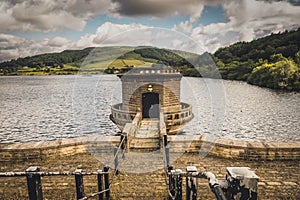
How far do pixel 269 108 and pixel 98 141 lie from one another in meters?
29.2

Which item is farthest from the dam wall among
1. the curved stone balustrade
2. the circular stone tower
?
the curved stone balustrade

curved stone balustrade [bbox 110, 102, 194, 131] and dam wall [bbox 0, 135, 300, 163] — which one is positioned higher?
dam wall [bbox 0, 135, 300, 163]

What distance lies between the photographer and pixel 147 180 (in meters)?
5.82

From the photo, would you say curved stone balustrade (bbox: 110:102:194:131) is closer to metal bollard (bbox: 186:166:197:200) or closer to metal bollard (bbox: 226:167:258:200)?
metal bollard (bbox: 186:166:197:200)

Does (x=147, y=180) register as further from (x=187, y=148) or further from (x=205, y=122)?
(x=205, y=122)

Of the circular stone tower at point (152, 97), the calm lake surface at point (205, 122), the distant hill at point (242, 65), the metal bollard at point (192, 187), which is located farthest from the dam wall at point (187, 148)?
the distant hill at point (242, 65)

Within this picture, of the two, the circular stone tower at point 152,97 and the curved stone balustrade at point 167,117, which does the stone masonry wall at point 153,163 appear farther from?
the curved stone balustrade at point 167,117

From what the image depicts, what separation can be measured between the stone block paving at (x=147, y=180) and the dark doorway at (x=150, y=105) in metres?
8.77

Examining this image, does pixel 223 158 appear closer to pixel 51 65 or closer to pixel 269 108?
pixel 269 108

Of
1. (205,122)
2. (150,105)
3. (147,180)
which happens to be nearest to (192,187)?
(147,180)

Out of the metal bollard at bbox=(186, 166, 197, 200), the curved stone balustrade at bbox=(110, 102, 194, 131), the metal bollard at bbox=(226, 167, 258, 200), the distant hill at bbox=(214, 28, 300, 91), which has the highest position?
the distant hill at bbox=(214, 28, 300, 91)

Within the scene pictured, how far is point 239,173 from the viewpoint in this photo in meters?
2.51

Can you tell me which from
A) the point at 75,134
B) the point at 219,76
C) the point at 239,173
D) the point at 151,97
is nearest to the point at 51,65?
the point at 219,76

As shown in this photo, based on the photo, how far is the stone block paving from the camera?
202 inches
